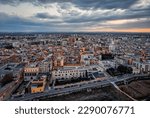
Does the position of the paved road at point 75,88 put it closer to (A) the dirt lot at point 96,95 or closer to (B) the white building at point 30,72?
(A) the dirt lot at point 96,95

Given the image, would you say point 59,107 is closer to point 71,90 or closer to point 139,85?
point 71,90

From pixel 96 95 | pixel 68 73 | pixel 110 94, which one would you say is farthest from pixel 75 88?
pixel 68 73

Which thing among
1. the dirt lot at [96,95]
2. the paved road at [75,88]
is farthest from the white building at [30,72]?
the dirt lot at [96,95]

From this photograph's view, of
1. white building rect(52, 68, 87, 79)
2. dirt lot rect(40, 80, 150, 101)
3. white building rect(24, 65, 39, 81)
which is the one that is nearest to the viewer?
dirt lot rect(40, 80, 150, 101)

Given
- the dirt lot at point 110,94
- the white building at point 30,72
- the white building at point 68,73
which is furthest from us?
the white building at point 68,73

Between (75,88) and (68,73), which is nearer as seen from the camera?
(75,88)

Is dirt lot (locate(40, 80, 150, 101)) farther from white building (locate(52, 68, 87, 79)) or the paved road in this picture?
white building (locate(52, 68, 87, 79))

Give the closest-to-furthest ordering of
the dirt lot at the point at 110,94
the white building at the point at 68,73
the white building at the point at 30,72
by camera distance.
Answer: the dirt lot at the point at 110,94 → the white building at the point at 30,72 → the white building at the point at 68,73

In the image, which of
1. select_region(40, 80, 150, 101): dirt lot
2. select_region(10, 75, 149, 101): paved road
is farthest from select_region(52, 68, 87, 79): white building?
select_region(40, 80, 150, 101): dirt lot

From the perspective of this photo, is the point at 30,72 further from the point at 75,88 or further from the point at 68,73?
the point at 75,88

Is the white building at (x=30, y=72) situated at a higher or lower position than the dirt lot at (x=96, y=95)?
higher

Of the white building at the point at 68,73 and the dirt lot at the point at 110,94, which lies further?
the white building at the point at 68,73
